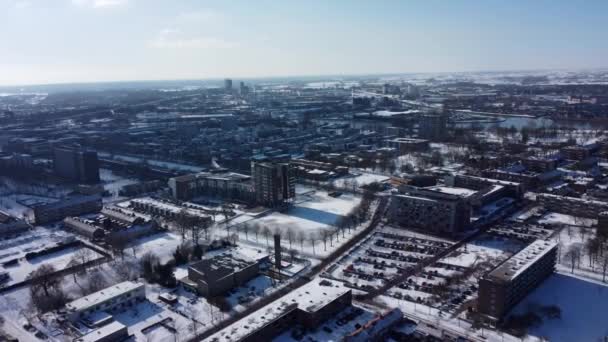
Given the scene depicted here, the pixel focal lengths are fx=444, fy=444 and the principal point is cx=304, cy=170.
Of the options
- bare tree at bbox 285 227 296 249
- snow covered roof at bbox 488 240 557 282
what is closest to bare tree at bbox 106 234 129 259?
bare tree at bbox 285 227 296 249

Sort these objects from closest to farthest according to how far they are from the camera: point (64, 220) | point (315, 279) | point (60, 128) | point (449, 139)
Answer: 1. point (315, 279)
2. point (64, 220)
3. point (449, 139)
4. point (60, 128)

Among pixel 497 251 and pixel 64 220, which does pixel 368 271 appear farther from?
pixel 64 220

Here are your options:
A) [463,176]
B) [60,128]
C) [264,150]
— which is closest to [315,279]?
[463,176]

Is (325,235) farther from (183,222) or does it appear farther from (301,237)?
(183,222)

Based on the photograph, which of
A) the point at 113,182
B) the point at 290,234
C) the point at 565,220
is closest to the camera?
the point at 290,234

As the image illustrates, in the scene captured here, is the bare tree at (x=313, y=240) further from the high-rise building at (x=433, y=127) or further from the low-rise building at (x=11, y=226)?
the high-rise building at (x=433, y=127)

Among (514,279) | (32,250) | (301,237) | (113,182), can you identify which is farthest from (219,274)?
(113,182)
